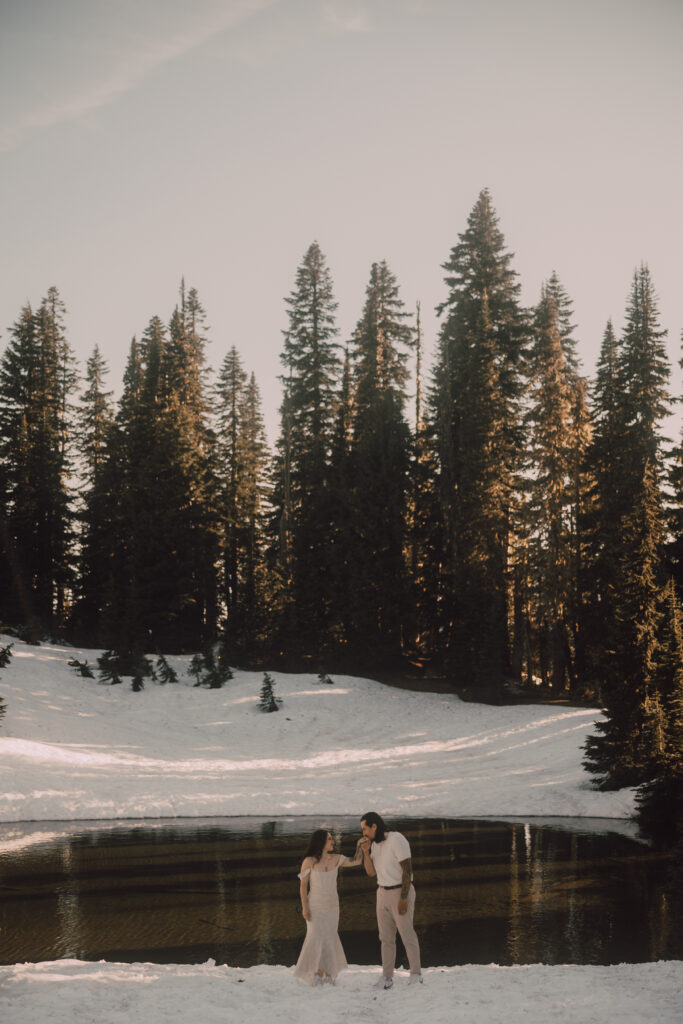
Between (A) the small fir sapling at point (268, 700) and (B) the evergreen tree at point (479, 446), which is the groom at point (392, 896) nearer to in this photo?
(A) the small fir sapling at point (268, 700)

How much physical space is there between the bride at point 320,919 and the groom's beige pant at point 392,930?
507 mm

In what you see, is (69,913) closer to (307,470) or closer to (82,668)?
(82,668)

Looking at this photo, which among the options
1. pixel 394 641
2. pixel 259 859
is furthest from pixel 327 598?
pixel 259 859

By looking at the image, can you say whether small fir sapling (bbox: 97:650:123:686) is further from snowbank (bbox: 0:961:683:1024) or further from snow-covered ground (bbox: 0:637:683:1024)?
snowbank (bbox: 0:961:683:1024)

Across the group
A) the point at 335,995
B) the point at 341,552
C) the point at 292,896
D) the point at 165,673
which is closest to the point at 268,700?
the point at 165,673

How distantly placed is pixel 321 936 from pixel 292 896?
4.73m

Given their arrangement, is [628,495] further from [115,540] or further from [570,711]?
[115,540]

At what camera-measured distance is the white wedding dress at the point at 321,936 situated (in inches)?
348

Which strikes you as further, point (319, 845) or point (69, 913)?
point (69, 913)

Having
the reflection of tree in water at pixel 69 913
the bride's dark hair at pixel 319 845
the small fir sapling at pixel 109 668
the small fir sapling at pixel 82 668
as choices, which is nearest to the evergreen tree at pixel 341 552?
the small fir sapling at pixel 109 668

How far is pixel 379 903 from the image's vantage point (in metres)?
8.99

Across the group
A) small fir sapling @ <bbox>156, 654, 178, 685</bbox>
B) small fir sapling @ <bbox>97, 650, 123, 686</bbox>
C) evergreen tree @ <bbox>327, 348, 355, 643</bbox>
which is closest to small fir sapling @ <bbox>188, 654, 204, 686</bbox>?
small fir sapling @ <bbox>156, 654, 178, 685</bbox>

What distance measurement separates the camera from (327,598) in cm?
4238

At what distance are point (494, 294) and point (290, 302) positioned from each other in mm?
13399
